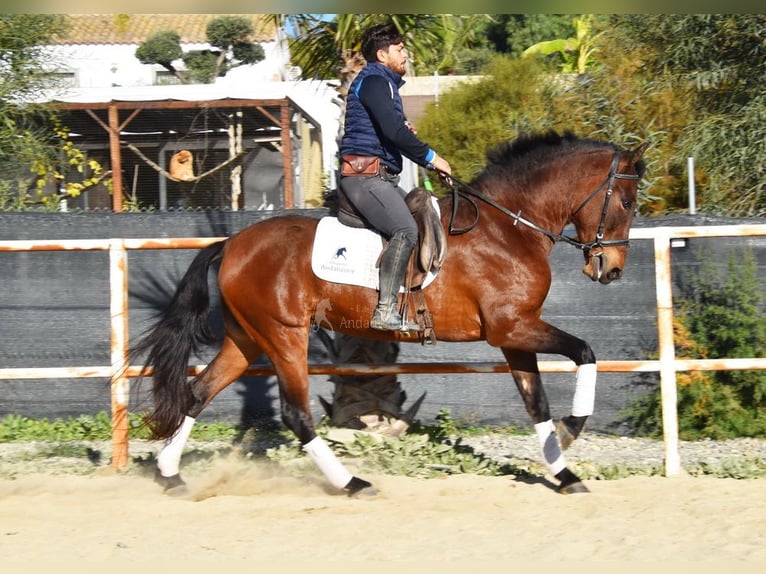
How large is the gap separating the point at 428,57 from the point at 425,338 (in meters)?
3.75

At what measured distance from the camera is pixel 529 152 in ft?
20.6

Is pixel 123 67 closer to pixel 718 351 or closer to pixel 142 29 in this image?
pixel 142 29

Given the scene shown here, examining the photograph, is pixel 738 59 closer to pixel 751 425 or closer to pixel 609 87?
pixel 609 87

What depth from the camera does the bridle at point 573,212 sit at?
19.5ft

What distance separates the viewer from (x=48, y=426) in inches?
320

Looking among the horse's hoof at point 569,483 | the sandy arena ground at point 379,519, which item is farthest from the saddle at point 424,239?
the horse's hoof at point 569,483

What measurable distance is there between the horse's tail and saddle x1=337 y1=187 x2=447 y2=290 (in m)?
1.20

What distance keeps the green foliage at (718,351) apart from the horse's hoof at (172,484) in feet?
12.5

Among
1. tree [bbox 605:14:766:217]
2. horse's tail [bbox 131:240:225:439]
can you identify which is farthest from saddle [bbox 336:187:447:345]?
tree [bbox 605:14:766:217]

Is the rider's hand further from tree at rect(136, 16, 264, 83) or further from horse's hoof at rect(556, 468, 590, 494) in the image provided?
tree at rect(136, 16, 264, 83)

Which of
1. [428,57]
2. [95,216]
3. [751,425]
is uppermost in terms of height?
[428,57]

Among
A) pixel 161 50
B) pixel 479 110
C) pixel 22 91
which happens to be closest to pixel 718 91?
pixel 479 110

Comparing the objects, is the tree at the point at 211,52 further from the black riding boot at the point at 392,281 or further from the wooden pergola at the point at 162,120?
the black riding boot at the point at 392,281

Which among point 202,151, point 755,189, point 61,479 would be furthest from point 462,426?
point 202,151
